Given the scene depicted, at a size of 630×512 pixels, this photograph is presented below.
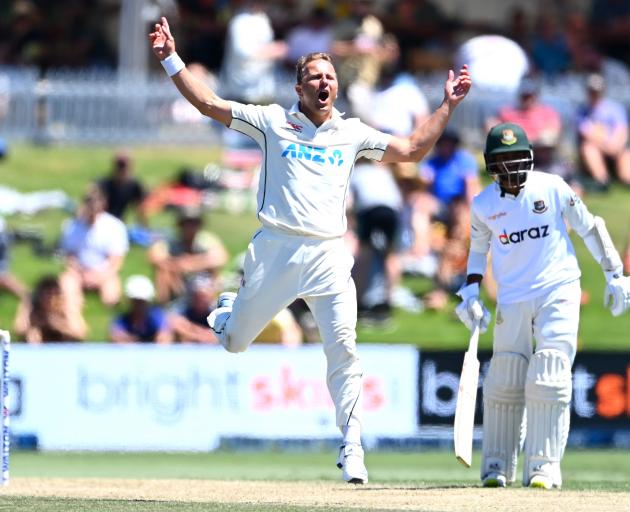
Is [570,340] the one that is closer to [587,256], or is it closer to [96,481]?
[96,481]

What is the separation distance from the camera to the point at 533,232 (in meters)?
9.88

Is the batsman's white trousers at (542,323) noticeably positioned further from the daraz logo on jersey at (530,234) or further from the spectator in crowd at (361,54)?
the spectator in crowd at (361,54)

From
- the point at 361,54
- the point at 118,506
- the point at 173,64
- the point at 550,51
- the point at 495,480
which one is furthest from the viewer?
the point at 550,51

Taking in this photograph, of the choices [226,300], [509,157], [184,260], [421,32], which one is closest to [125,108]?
[184,260]

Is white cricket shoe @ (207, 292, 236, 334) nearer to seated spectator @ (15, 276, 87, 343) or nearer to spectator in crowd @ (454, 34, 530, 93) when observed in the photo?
seated spectator @ (15, 276, 87, 343)

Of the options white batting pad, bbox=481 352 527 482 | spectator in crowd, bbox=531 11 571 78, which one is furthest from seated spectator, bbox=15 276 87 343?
spectator in crowd, bbox=531 11 571 78

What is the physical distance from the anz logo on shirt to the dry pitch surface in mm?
1905

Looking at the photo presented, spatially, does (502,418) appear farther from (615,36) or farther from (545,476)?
(615,36)

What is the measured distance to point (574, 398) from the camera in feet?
48.9

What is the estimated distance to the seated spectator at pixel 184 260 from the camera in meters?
17.0

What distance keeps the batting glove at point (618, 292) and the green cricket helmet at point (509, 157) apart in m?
0.84

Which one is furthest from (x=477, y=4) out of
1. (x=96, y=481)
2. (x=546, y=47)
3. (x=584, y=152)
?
(x=96, y=481)

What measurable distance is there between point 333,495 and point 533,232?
2.01m

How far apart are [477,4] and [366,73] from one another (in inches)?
209
